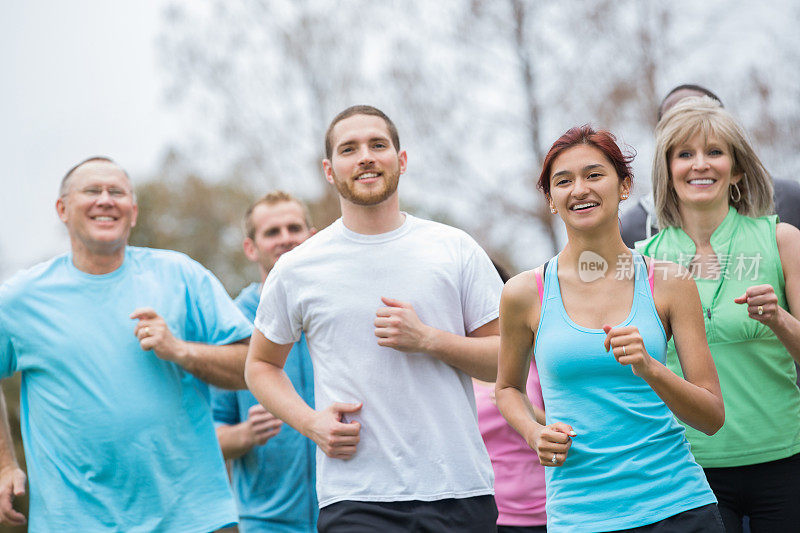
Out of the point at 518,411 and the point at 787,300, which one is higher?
the point at 787,300

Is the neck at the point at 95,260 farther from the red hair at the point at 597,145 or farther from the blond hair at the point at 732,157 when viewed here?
the blond hair at the point at 732,157

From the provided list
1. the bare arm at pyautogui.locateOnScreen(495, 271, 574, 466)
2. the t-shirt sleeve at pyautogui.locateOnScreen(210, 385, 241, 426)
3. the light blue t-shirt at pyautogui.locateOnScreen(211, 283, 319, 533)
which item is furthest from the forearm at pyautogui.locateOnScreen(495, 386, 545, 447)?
the t-shirt sleeve at pyautogui.locateOnScreen(210, 385, 241, 426)

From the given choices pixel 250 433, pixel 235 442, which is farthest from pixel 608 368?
pixel 235 442

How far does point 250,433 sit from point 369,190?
1.87 metres

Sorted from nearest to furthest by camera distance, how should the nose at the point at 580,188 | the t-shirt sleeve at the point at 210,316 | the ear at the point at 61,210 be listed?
the nose at the point at 580,188 → the t-shirt sleeve at the point at 210,316 → the ear at the point at 61,210

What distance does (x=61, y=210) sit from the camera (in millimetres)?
5164

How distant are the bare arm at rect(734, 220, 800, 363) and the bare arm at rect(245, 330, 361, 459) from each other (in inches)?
62.5

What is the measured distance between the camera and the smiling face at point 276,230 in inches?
232

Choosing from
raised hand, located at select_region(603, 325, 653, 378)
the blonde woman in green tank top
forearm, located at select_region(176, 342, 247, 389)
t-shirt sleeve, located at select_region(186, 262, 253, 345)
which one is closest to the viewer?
raised hand, located at select_region(603, 325, 653, 378)

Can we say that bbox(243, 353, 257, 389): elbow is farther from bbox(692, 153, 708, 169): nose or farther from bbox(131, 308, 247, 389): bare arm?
bbox(692, 153, 708, 169): nose

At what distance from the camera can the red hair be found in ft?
11.3

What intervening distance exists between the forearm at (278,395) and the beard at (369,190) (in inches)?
33.4

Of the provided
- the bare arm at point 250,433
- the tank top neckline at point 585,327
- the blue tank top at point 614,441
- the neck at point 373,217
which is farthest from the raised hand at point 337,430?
the bare arm at point 250,433

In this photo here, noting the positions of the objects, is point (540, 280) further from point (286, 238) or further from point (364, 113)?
point (286, 238)
